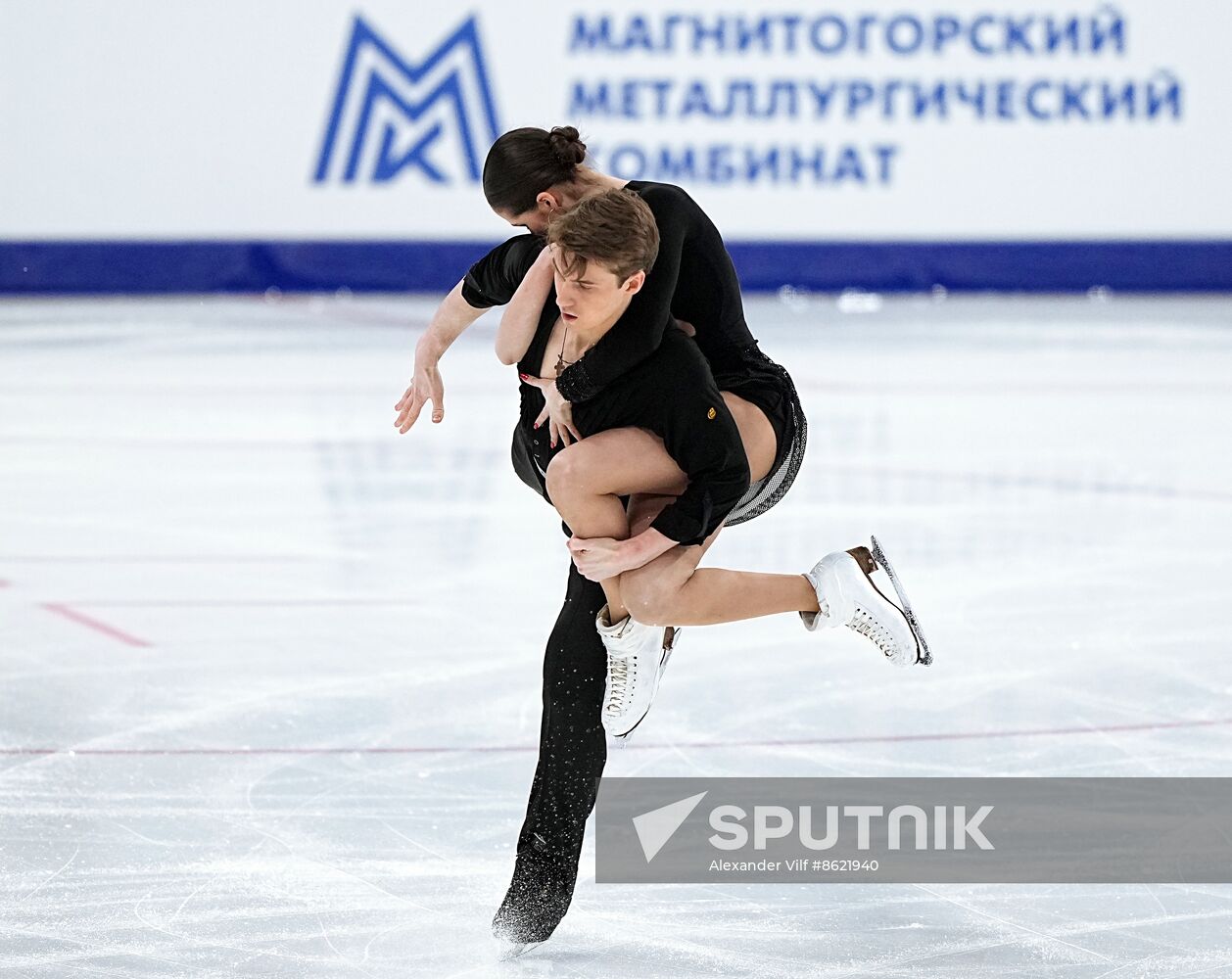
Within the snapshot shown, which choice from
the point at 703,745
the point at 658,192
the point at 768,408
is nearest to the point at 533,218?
the point at 658,192

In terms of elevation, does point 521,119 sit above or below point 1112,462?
below

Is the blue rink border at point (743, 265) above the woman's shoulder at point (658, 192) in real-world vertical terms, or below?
below

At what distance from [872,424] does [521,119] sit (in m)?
5.67

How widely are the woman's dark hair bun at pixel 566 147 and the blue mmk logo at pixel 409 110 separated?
9602 mm

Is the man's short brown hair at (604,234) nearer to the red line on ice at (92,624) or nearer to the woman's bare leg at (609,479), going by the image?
the woman's bare leg at (609,479)

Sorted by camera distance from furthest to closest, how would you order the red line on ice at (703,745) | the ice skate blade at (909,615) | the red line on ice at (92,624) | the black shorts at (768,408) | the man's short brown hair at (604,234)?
the red line on ice at (92,624), the red line on ice at (703,745), the ice skate blade at (909,615), the black shorts at (768,408), the man's short brown hair at (604,234)

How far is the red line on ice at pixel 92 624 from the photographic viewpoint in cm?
379

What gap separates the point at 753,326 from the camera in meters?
10.2

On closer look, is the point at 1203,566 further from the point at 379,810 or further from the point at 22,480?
the point at 22,480

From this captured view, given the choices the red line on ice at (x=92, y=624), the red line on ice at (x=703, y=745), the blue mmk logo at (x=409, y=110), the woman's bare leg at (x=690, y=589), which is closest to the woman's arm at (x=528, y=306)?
the woman's bare leg at (x=690, y=589)

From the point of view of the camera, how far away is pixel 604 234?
2.13 m

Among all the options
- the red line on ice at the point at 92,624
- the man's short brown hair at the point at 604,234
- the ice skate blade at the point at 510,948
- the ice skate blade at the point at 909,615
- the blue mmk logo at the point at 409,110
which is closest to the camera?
the man's short brown hair at the point at 604,234

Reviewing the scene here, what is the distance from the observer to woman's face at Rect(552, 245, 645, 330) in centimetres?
216

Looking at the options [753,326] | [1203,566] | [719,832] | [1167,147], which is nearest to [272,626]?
[719,832]
